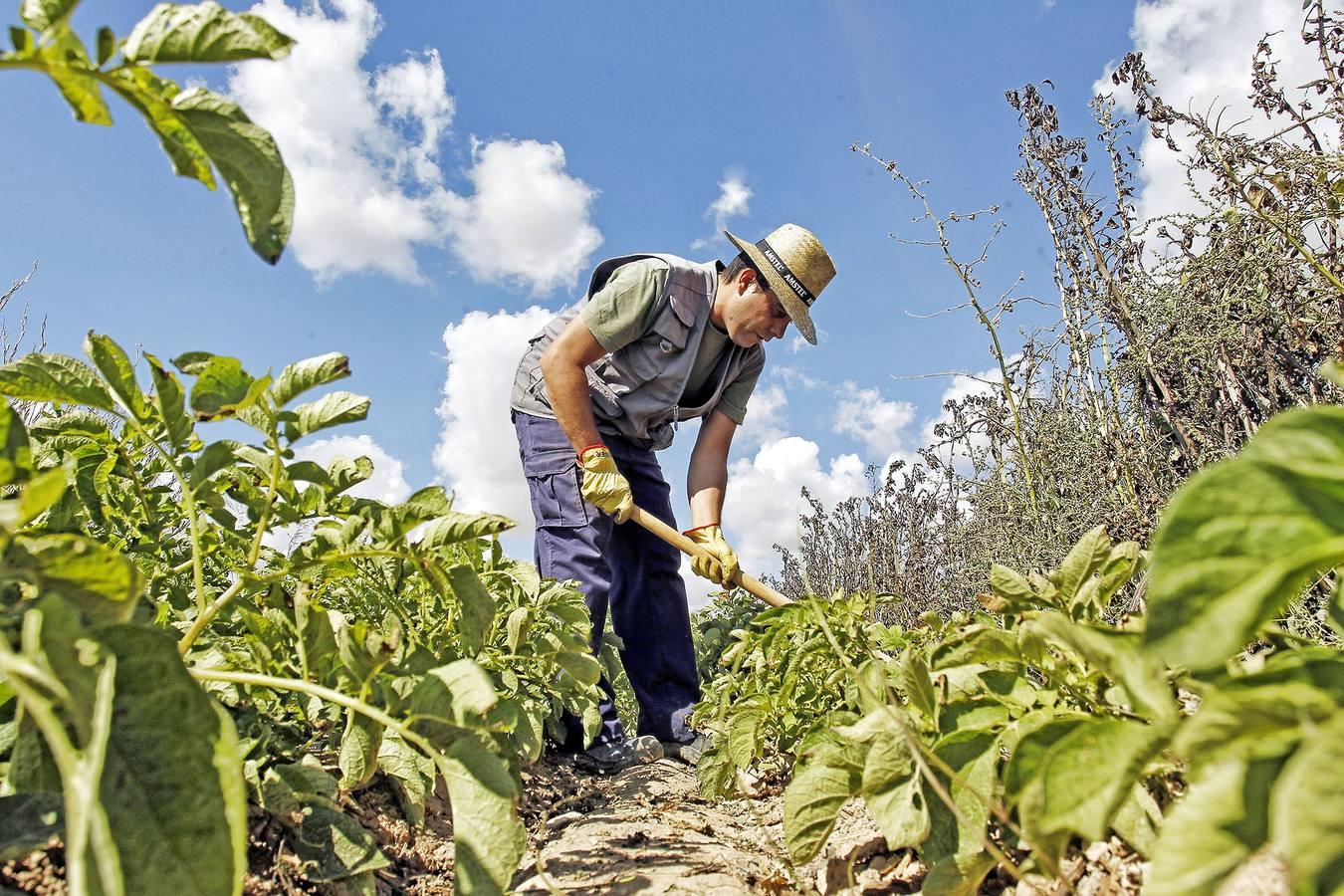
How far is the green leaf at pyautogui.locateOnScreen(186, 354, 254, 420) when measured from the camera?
0.98 meters

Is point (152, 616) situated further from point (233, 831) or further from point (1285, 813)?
point (1285, 813)

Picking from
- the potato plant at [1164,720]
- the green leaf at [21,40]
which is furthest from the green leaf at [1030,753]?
the green leaf at [21,40]

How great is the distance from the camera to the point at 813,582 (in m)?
7.34

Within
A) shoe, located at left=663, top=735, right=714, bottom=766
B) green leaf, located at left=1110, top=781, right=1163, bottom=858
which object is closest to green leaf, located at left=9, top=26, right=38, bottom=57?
green leaf, located at left=1110, top=781, right=1163, bottom=858

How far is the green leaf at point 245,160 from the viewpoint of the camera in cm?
71

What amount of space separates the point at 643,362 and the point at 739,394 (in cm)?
74

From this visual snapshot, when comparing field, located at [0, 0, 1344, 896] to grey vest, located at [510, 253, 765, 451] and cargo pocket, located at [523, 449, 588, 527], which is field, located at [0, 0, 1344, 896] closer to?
cargo pocket, located at [523, 449, 588, 527]

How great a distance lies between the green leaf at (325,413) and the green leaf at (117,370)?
0.56 feet

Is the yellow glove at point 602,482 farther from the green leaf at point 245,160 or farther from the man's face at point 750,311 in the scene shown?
the green leaf at point 245,160

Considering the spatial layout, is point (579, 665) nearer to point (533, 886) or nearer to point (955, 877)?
point (533, 886)

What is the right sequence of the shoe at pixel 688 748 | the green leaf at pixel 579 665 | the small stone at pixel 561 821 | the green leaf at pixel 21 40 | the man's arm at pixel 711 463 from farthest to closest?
the man's arm at pixel 711 463 < the shoe at pixel 688 748 < the small stone at pixel 561 821 < the green leaf at pixel 579 665 < the green leaf at pixel 21 40

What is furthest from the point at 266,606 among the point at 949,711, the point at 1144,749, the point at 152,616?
the point at 1144,749

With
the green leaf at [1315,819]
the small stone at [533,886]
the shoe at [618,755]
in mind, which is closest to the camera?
the green leaf at [1315,819]

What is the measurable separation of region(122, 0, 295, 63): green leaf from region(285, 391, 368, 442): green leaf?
49 cm
